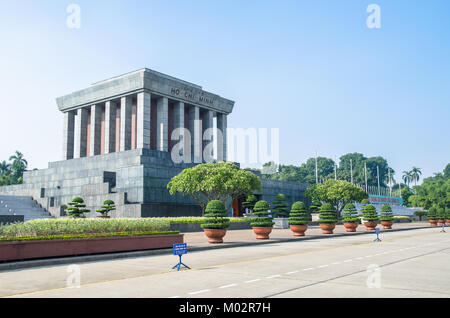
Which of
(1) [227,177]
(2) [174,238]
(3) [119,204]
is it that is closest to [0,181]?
(3) [119,204]

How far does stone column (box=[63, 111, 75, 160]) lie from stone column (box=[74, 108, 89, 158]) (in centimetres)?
A: 165

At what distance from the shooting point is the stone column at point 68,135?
60.8m

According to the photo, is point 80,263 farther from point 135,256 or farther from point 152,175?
point 152,175

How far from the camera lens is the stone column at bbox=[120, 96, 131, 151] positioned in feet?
177

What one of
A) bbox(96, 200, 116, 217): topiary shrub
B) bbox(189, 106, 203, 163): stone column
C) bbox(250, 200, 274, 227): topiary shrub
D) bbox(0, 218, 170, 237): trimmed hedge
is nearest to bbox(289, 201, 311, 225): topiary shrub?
bbox(250, 200, 274, 227): topiary shrub

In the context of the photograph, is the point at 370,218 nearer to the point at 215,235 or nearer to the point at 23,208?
the point at 215,235

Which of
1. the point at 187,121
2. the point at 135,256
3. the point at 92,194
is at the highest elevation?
the point at 187,121

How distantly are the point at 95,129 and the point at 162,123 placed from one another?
35.1 feet

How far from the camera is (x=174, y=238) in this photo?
20.7m

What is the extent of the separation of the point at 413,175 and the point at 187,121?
478 ft

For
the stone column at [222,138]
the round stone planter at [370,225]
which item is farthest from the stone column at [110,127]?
the round stone planter at [370,225]

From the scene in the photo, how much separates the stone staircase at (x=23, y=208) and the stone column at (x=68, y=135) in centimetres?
1171

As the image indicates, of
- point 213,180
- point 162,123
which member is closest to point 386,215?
point 213,180
